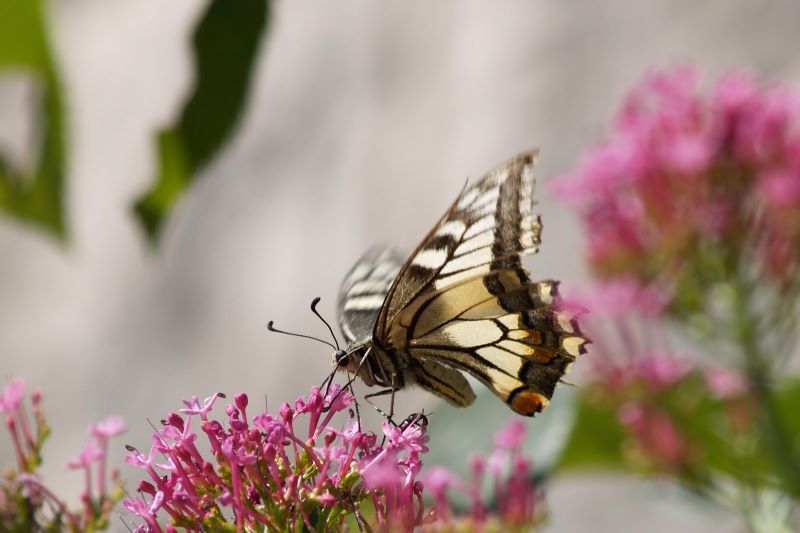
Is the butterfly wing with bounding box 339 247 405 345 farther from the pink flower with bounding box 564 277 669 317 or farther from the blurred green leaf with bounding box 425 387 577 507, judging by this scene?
the pink flower with bounding box 564 277 669 317

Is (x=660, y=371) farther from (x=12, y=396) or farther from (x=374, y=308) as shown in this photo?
(x=12, y=396)

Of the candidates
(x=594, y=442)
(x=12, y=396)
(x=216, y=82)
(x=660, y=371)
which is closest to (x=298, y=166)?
(x=594, y=442)

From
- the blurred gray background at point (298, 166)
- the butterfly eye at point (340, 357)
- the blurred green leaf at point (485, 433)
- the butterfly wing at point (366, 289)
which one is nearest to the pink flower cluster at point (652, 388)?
the blurred green leaf at point (485, 433)

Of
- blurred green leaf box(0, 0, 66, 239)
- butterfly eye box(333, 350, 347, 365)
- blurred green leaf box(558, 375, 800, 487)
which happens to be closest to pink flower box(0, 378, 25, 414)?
blurred green leaf box(0, 0, 66, 239)

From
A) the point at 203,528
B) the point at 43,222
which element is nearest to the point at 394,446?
the point at 203,528

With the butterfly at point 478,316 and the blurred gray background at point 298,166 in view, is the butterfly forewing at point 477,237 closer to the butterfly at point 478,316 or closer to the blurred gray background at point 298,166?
the butterfly at point 478,316
